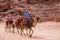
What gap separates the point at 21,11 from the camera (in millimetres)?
37062

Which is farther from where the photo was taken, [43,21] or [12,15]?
[12,15]

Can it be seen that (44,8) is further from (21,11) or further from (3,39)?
(3,39)

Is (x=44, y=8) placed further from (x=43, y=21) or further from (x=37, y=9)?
(x=43, y=21)

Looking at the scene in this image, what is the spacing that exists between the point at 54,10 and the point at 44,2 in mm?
3864

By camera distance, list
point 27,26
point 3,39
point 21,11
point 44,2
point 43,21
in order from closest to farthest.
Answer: point 3,39
point 27,26
point 43,21
point 21,11
point 44,2

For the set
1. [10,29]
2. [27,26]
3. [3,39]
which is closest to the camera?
[3,39]

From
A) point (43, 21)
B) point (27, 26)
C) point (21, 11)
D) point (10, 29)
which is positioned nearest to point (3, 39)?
point (27, 26)

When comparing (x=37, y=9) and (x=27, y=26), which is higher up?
(x=27, y=26)

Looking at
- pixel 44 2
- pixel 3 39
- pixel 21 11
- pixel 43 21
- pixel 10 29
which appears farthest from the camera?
pixel 44 2

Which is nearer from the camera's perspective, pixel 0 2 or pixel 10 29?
pixel 10 29

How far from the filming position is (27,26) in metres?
16.7

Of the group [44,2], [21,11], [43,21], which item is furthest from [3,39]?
[44,2]

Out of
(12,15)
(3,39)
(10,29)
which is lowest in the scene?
(12,15)

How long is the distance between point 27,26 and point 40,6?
2257 cm
